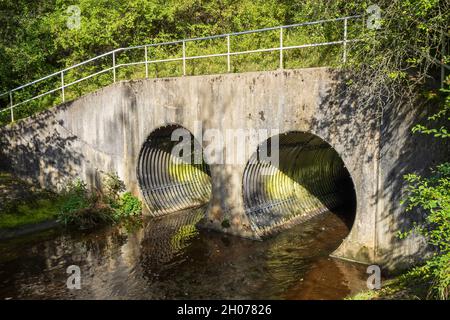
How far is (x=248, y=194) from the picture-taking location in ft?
40.6

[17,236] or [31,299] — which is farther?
[17,236]

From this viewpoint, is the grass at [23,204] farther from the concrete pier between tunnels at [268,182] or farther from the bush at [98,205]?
the concrete pier between tunnels at [268,182]

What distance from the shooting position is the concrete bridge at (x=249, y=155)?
30.9 feet

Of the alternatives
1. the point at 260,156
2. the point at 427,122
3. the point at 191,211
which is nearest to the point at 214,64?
the point at 260,156

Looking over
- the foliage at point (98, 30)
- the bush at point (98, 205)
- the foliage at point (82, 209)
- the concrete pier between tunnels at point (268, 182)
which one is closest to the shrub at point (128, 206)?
the bush at point (98, 205)

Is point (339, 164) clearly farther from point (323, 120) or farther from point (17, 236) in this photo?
point (17, 236)

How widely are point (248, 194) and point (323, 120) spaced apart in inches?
129

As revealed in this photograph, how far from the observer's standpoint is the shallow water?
356 inches

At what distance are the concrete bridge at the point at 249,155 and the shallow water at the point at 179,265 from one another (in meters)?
0.71

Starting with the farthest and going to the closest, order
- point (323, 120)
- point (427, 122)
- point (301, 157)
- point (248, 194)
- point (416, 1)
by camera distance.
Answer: point (301, 157) → point (248, 194) → point (323, 120) → point (427, 122) → point (416, 1)
